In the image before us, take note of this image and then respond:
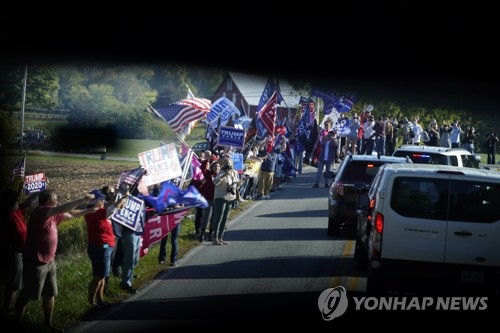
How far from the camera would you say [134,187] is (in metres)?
13.7

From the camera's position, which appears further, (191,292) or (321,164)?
(321,164)

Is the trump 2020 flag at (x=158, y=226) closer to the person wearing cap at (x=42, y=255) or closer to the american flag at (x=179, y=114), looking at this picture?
the person wearing cap at (x=42, y=255)

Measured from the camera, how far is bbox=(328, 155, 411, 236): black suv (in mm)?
17969

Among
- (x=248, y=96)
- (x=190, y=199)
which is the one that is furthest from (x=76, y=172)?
(x=190, y=199)

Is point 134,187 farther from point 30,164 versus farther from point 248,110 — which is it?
point 248,110

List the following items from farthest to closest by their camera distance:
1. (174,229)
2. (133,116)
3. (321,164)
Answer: (133,116) → (321,164) → (174,229)

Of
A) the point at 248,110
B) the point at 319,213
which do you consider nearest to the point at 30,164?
the point at 248,110

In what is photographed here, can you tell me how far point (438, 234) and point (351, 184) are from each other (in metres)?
7.03

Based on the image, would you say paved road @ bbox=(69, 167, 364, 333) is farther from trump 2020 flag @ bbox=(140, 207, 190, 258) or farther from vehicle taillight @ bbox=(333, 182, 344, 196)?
vehicle taillight @ bbox=(333, 182, 344, 196)

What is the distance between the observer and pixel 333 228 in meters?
18.8

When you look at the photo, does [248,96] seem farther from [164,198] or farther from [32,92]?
[164,198]

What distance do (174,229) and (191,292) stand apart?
239 centimetres

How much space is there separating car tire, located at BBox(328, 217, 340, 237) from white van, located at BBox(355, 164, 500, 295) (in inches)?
287
